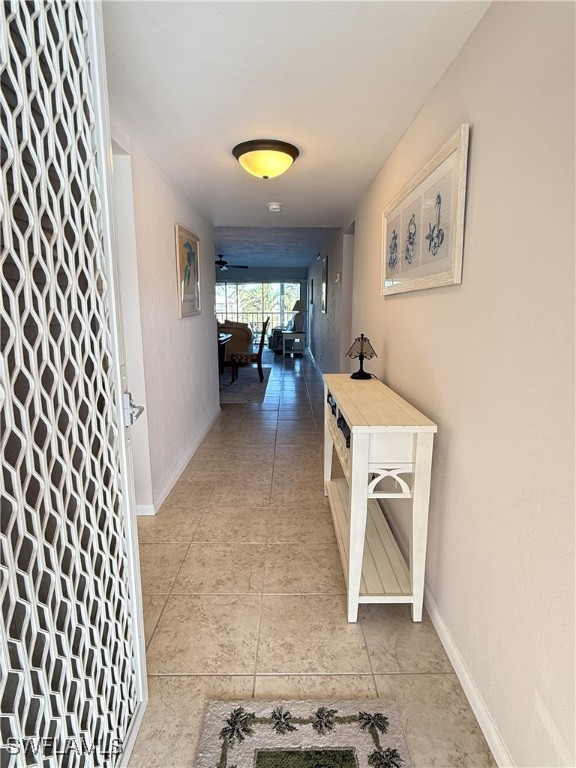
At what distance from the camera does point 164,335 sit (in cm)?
281

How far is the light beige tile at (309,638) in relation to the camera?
146 centimetres

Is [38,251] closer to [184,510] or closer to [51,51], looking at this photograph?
[51,51]

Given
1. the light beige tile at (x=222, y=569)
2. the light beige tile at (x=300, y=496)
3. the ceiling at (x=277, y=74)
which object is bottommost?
the light beige tile at (x=222, y=569)

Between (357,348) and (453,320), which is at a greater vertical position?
(453,320)

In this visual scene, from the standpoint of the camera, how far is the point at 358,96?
171 cm

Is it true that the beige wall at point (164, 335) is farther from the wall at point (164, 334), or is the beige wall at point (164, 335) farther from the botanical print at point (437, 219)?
the botanical print at point (437, 219)

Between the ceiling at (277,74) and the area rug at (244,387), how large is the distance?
3.39 m

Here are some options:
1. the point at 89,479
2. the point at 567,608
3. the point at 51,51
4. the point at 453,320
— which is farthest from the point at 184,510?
the point at 51,51

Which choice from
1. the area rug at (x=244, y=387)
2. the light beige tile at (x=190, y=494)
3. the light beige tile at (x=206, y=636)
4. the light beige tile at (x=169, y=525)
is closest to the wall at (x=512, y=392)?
the light beige tile at (x=206, y=636)

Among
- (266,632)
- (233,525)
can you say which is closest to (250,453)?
(233,525)

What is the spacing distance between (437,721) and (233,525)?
1420 millimetres

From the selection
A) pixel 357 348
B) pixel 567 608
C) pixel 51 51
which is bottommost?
pixel 567 608

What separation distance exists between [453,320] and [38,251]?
4.23ft

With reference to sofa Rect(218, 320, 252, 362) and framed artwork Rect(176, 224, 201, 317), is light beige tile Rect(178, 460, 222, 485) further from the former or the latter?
sofa Rect(218, 320, 252, 362)
